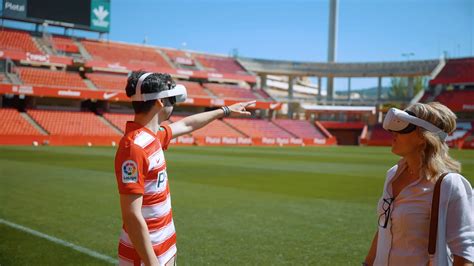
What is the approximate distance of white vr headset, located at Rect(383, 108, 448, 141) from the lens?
8.60 feet

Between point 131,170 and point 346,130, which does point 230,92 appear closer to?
point 346,130

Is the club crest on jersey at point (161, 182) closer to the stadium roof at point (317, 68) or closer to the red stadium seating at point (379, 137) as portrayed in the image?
the red stadium seating at point (379, 137)

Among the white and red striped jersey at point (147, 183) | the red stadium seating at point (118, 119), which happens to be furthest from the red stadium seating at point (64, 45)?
the white and red striped jersey at point (147, 183)

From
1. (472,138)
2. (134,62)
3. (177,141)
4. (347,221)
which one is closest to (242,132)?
(177,141)

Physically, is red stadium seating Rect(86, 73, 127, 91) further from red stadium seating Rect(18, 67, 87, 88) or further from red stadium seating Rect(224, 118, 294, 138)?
red stadium seating Rect(224, 118, 294, 138)

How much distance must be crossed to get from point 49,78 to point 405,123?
4842cm

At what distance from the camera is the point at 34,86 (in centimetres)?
4322

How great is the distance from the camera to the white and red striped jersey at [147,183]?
2729 millimetres

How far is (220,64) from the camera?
66.4 m

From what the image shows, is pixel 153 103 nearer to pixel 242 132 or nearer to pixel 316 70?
pixel 242 132

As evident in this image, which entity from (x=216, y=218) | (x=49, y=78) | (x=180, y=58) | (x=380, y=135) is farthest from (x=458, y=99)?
(x=216, y=218)

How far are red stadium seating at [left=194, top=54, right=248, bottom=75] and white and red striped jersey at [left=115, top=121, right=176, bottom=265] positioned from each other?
200 feet

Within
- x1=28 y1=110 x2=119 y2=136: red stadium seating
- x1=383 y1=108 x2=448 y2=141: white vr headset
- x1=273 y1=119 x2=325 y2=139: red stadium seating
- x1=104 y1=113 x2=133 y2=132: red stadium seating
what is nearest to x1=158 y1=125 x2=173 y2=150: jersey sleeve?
x1=383 y1=108 x2=448 y2=141: white vr headset

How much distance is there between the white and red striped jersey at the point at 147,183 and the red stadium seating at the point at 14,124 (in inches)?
1530
